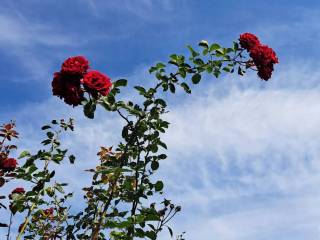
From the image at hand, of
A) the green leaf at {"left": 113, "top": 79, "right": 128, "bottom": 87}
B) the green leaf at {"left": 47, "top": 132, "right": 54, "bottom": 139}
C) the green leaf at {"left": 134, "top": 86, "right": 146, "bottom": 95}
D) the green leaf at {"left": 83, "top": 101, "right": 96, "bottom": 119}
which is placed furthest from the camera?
the green leaf at {"left": 47, "top": 132, "right": 54, "bottom": 139}

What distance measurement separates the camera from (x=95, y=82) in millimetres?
4188

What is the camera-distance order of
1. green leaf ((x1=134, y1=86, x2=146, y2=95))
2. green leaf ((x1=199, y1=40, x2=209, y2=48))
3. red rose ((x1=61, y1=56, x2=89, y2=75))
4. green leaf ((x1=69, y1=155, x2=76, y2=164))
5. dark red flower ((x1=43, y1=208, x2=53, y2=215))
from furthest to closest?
dark red flower ((x1=43, y1=208, x2=53, y2=215)), green leaf ((x1=69, y1=155, x2=76, y2=164)), green leaf ((x1=199, y1=40, x2=209, y2=48)), green leaf ((x1=134, y1=86, x2=146, y2=95)), red rose ((x1=61, y1=56, x2=89, y2=75))

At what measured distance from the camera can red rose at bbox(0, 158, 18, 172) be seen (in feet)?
18.6

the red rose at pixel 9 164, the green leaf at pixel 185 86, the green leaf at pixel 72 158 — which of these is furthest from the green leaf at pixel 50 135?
the green leaf at pixel 185 86

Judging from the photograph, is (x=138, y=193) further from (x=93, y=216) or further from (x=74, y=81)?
(x=74, y=81)

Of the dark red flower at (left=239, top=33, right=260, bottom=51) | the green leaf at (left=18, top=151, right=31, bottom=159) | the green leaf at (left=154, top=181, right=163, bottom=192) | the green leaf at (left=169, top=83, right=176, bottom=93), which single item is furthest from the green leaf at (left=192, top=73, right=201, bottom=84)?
the green leaf at (left=18, top=151, right=31, bottom=159)

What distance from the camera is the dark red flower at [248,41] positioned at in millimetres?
5545

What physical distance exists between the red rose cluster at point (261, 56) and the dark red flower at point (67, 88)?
2381mm

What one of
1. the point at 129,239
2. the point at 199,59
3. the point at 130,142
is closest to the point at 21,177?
the point at 130,142

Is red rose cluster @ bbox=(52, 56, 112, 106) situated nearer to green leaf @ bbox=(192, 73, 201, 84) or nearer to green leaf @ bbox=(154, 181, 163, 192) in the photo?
green leaf @ bbox=(154, 181, 163, 192)

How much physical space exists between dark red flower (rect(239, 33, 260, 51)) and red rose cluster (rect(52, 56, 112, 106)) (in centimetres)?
215

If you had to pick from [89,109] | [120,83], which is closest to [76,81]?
[89,109]

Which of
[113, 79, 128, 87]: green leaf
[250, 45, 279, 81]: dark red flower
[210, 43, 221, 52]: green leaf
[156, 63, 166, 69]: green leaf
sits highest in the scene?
[210, 43, 221, 52]: green leaf

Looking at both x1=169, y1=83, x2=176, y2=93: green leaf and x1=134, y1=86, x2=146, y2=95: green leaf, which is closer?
x1=134, y1=86, x2=146, y2=95: green leaf
